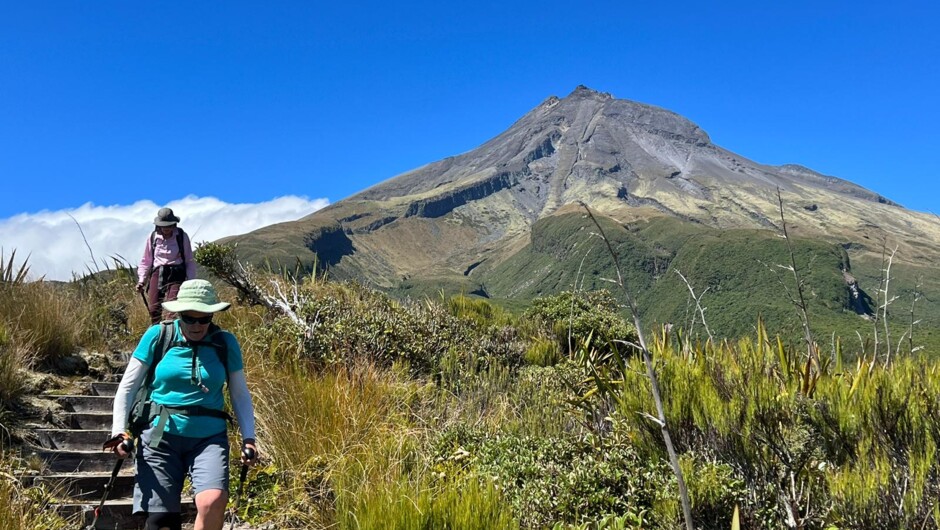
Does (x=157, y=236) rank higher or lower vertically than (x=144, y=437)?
higher

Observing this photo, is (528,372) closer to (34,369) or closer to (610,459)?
(610,459)

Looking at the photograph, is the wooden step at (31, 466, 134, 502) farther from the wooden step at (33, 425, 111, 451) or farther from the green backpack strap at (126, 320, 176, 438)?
the green backpack strap at (126, 320, 176, 438)

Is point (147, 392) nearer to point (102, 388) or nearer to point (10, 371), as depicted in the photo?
point (10, 371)

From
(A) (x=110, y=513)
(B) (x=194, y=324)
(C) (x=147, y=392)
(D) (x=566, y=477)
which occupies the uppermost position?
(B) (x=194, y=324)

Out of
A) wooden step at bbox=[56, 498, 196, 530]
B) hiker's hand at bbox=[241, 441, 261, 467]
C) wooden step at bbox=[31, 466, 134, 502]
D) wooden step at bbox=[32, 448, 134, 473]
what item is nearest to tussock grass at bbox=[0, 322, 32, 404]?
wooden step at bbox=[32, 448, 134, 473]

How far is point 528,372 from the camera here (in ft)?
26.3

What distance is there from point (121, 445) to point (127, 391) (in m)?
0.30

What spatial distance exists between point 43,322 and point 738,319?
8890 cm

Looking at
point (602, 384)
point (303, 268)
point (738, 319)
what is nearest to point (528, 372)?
point (602, 384)

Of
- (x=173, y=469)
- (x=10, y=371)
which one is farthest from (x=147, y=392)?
(x=10, y=371)

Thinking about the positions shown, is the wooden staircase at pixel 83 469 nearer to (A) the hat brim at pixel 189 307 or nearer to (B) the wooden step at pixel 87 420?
(B) the wooden step at pixel 87 420

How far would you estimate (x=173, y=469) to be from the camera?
11.9ft

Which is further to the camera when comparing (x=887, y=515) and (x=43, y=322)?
(x=43, y=322)

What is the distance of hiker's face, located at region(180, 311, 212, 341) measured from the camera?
3793 millimetres
